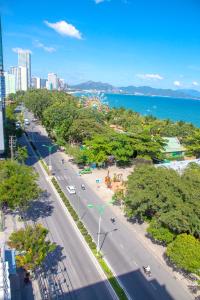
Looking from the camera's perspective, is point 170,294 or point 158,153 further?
point 158,153

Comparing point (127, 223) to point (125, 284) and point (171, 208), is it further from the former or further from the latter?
point (125, 284)

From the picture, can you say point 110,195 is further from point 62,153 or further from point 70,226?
point 62,153

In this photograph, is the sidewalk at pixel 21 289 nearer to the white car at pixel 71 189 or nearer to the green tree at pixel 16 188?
the green tree at pixel 16 188

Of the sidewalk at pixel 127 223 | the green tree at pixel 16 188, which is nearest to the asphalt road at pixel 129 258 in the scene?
the sidewalk at pixel 127 223

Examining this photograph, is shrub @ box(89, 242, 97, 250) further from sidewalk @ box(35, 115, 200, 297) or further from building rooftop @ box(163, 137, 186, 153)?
building rooftop @ box(163, 137, 186, 153)

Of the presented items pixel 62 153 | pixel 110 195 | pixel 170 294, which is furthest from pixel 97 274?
pixel 62 153

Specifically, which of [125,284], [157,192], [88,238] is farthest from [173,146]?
[125,284]

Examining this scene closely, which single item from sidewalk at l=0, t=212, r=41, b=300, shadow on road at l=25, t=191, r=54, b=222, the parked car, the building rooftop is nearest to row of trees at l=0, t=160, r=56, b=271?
shadow on road at l=25, t=191, r=54, b=222
